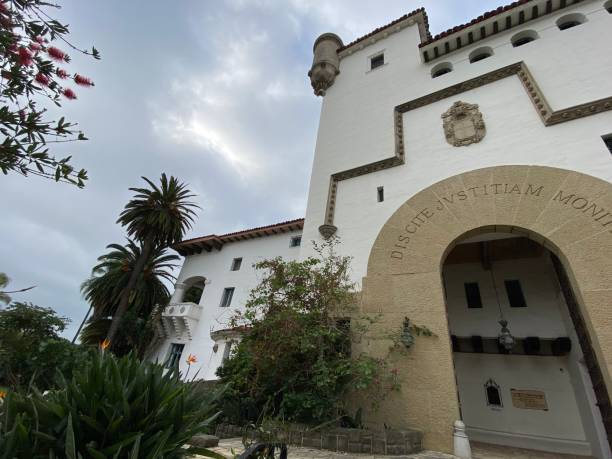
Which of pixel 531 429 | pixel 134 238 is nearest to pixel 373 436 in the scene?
pixel 531 429

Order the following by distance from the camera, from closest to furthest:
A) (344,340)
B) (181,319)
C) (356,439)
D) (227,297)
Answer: (356,439), (344,340), (181,319), (227,297)

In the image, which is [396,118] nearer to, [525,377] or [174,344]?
[525,377]

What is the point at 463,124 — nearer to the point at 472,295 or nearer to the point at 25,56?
the point at 472,295

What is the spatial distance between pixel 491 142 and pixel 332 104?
6.84 meters

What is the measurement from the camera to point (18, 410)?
231 centimetres

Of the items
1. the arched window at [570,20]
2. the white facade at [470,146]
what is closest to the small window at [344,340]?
the white facade at [470,146]

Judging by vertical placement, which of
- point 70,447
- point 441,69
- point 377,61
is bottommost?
point 70,447

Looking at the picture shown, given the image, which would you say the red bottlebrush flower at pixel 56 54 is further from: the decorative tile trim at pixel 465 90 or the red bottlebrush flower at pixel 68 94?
the decorative tile trim at pixel 465 90

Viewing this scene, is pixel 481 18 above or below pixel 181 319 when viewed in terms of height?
above

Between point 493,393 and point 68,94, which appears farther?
point 493,393

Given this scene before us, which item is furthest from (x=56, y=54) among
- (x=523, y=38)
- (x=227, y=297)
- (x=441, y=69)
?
(x=227, y=297)

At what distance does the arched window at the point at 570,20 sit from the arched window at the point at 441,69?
3274 millimetres

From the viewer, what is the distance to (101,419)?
233 centimetres

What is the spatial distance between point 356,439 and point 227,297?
517 inches
